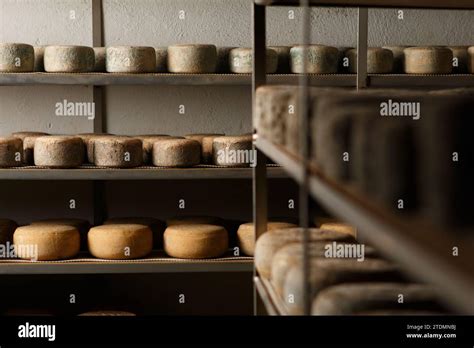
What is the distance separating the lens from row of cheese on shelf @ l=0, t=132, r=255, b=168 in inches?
126

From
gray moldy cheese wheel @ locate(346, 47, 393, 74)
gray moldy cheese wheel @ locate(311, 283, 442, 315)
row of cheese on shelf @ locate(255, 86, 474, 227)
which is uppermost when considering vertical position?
gray moldy cheese wheel @ locate(346, 47, 393, 74)

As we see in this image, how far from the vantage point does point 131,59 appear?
3.27m

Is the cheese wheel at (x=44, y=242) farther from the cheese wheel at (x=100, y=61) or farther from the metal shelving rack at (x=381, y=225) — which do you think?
the metal shelving rack at (x=381, y=225)

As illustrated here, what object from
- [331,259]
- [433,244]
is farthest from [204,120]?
[433,244]

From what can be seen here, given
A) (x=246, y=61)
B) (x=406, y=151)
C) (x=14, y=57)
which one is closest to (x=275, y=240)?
(x=406, y=151)

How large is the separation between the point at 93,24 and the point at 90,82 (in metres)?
0.60

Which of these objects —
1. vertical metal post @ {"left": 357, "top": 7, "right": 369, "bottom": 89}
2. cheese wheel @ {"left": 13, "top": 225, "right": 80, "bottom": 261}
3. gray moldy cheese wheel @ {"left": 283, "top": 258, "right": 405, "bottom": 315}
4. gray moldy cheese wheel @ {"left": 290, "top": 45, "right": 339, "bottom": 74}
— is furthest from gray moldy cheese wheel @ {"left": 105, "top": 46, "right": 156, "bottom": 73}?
gray moldy cheese wheel @ {"left": 283, "top": 258, "right": 405, "bottom": 315}

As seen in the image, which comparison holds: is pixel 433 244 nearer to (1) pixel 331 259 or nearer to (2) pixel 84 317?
(1) pixel 331 259

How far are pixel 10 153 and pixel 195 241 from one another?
89 centimetres

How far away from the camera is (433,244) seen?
758 millimetres

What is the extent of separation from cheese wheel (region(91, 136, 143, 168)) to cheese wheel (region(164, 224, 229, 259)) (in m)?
0.35

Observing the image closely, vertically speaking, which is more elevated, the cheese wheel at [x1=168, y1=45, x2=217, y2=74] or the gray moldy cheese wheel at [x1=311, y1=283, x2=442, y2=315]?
the cheese wheel at [x1=168, y1=45, x2=217, y2=74]

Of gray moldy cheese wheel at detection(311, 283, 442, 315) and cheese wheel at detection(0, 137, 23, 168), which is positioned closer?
gray moldy cheese wheel at detection(311, 283, 442, 315)

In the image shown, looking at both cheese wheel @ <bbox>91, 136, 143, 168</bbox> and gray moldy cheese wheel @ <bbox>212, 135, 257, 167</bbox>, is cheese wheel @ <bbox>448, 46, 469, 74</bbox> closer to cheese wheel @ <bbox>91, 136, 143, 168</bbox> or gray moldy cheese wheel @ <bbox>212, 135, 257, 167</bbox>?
gray moldy cheese wheel @ <bbox>212, 135, 257, 167</bbox>
